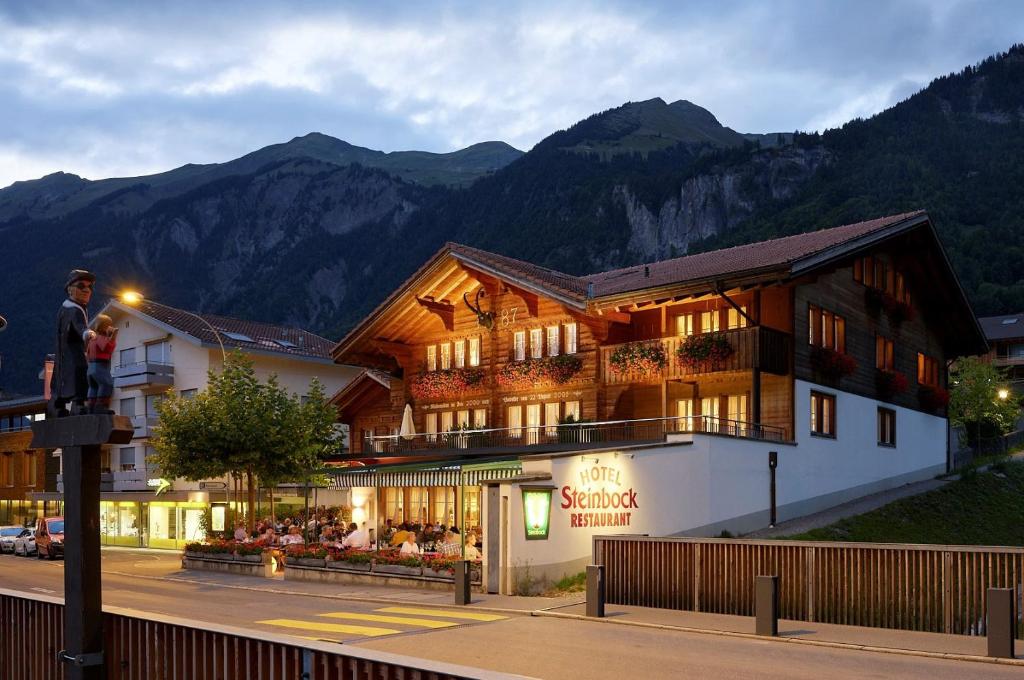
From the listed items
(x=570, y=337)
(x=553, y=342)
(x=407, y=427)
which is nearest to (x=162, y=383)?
(x=407, y=427)

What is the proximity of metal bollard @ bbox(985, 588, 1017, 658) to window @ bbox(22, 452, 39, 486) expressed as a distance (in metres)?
63.9

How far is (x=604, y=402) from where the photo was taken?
37.2m

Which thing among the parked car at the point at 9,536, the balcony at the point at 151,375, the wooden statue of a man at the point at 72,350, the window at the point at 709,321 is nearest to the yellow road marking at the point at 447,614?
the wooden statue of a man at the point at 72,350

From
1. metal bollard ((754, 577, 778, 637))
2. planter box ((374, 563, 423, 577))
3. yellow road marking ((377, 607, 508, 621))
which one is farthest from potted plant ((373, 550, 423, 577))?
metal bollard ((754, 577, 778, 637))

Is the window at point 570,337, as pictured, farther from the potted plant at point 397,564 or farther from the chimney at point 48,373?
the chimney at point 48,373

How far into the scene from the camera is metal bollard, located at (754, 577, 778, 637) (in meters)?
→ 17.6

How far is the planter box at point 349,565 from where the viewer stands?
28.2 m

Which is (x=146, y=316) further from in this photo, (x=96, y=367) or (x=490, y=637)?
(x=96, y=367)

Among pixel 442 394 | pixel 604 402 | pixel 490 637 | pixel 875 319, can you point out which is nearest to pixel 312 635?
pixel 490 637

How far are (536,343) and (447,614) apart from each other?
64.9 ft

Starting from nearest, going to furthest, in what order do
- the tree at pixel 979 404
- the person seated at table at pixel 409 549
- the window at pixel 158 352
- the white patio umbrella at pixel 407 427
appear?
the person seated at table at pixel 409 549 < the white patio umbrella at pixel 407 427 < the window at pixel 158 352 < the tree at pixel 979 404

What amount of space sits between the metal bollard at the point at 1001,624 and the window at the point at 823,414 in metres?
19.5

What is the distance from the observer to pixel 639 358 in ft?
115

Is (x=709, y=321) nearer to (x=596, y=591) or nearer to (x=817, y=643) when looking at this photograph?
(x=596, y=591)
